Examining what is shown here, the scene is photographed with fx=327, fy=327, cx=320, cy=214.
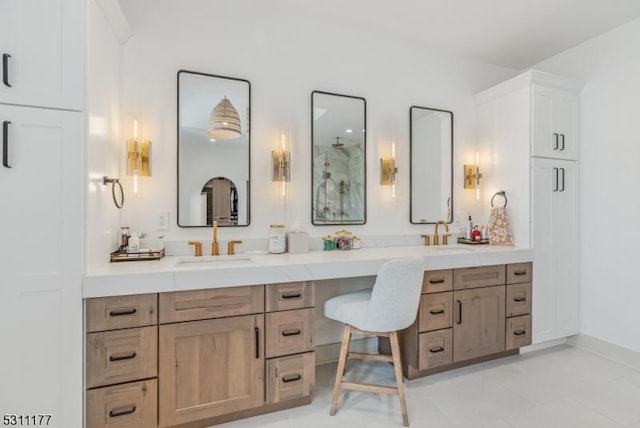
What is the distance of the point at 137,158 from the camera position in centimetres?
208

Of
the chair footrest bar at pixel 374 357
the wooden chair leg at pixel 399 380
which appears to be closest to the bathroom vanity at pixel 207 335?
the chair footrest bar at pixel 374 357

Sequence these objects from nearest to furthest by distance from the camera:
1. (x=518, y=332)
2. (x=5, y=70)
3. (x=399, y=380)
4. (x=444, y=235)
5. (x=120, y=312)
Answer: (x=5, y=70)
(x=120, y=312)
(x=399, y=380)
(x=518, y=332)
(x=444, y=235)

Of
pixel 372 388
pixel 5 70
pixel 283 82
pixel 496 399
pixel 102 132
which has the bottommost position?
pixel 496 399

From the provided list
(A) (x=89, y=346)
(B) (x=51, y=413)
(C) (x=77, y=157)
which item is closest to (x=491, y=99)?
(C) (x=77, y=157)

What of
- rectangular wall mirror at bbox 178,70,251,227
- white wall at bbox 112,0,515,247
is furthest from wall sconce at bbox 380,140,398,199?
rectangular wall mirror at bbox 178,70,251,227

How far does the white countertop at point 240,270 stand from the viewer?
152 cm

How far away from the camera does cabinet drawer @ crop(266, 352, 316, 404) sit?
1809 millimetres

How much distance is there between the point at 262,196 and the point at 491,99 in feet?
7.63

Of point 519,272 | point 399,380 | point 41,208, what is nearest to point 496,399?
point 399,380

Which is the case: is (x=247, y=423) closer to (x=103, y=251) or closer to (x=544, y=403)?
(x=103, y=251)

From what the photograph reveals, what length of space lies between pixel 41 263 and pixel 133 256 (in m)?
0.50

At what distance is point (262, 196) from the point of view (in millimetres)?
2426

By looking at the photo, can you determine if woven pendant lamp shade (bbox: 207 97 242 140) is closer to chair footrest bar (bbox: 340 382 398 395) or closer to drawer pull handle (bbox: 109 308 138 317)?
drawer pull handle (bbox: 109 308 138 317)

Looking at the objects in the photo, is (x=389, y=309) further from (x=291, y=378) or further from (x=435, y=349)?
(x=435, y=349)
